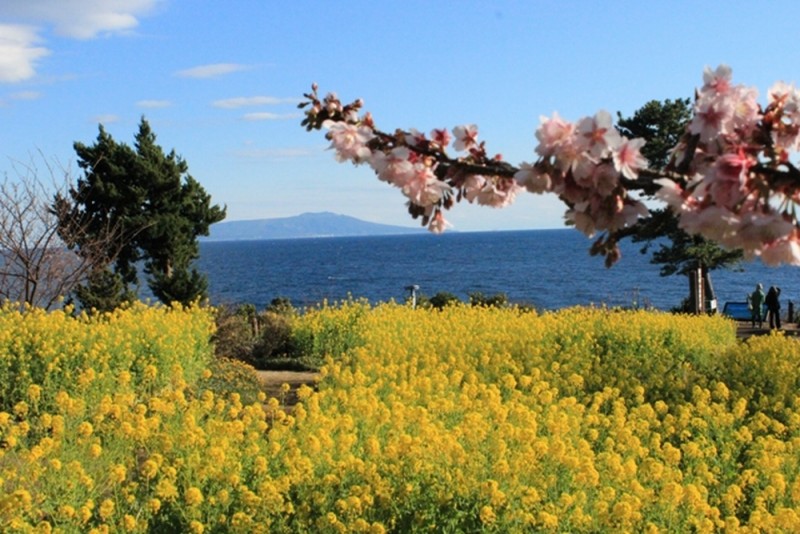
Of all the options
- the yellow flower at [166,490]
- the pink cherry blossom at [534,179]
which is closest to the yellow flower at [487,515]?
the yellow flower at [166,490]

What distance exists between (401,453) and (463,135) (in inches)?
118

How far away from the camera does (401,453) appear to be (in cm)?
476

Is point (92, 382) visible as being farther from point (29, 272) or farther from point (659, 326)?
point (29, 272)

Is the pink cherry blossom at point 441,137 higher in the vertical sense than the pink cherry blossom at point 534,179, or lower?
higher

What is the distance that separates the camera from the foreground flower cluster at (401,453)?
14.0ft

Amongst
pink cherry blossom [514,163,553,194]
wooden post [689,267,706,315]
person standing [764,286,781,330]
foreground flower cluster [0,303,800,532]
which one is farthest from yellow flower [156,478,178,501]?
wooden post [689,267,706,315]

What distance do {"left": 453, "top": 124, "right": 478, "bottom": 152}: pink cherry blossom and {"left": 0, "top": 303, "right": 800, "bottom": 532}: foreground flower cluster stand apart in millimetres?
2350

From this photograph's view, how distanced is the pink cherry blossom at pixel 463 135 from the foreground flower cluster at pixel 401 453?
7.71 ft

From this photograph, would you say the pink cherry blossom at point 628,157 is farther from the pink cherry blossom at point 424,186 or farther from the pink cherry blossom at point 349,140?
the pink cherry blossom at point 349,140

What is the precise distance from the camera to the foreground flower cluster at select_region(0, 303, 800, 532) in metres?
4.25

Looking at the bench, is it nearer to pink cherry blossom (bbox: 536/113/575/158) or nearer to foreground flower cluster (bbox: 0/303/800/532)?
foreground flower cluster (bbox: 0/303/800/532)

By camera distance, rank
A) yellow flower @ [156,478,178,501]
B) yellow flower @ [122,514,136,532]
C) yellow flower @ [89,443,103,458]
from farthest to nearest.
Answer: yellow flower @ [89,443,103,458], yellow flower @ [156,478,178,501], yellow flower @ [122,514,136,532]

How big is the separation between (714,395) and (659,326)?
159 inches

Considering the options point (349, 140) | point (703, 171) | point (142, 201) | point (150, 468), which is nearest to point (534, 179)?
point (703, 171)
